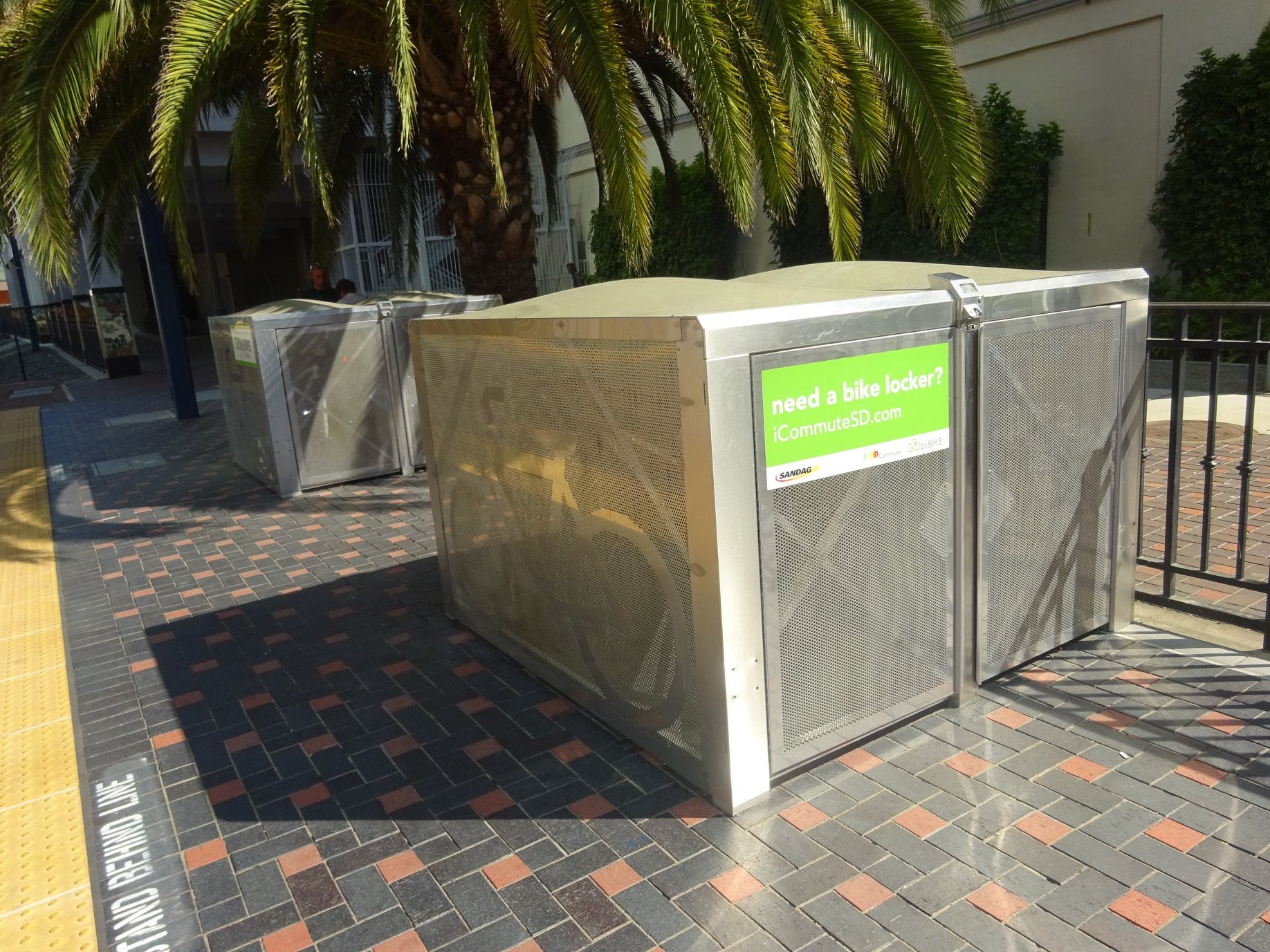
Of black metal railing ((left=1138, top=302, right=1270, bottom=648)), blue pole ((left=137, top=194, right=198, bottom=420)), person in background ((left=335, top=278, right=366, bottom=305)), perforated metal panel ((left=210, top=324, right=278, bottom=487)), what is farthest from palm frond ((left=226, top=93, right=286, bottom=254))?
black metal railing ((left=1138, top=302, right=1270, bottom=648))

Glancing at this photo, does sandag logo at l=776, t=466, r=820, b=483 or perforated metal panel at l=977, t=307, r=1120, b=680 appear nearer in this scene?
sandag logo at l=776, t=466, r=820, b=483

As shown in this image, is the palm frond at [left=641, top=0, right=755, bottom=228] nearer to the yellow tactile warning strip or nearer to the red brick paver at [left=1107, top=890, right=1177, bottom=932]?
Result: the red brick paver at [left=1107, top=890, right=1177, bottom=932]

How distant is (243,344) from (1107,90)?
1112cm

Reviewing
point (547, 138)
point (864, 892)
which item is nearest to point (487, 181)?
point (547, 138)

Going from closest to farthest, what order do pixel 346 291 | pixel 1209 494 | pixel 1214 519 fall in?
pixel 1209 494 < pixel 1214 519 < pixel 346 291

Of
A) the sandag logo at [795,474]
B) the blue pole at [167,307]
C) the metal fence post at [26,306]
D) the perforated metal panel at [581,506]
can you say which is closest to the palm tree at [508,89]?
the perforated metal panel at [581,506]

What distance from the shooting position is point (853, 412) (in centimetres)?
321

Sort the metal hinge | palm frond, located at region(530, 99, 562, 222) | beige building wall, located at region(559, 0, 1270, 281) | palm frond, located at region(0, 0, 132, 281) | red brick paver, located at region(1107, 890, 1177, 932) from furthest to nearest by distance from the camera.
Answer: beige building wall, located at region(559, 0, 1270, 281), palm frond, located at region(530, 99, 562, 222), palm frond, located at region(0, 0, 132, 281), the metal hinge, red brick paver, located at region(1107, 890, 1177, 932)

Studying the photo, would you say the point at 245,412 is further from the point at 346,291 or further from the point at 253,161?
A: the point at 253,161

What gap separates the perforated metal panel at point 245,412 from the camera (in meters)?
8.64

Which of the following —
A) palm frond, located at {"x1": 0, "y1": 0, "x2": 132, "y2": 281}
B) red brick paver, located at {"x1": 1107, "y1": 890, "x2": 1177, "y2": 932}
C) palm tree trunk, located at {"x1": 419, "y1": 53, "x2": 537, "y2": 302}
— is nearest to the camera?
red brick paver, located at {"x1": 1107, "y1": 890, "x2": 1177, "y2": 932}

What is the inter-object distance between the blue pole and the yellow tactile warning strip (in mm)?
6633

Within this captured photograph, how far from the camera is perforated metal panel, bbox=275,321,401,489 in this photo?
334 inches

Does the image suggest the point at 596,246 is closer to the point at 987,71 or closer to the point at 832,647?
the point at 987,71
